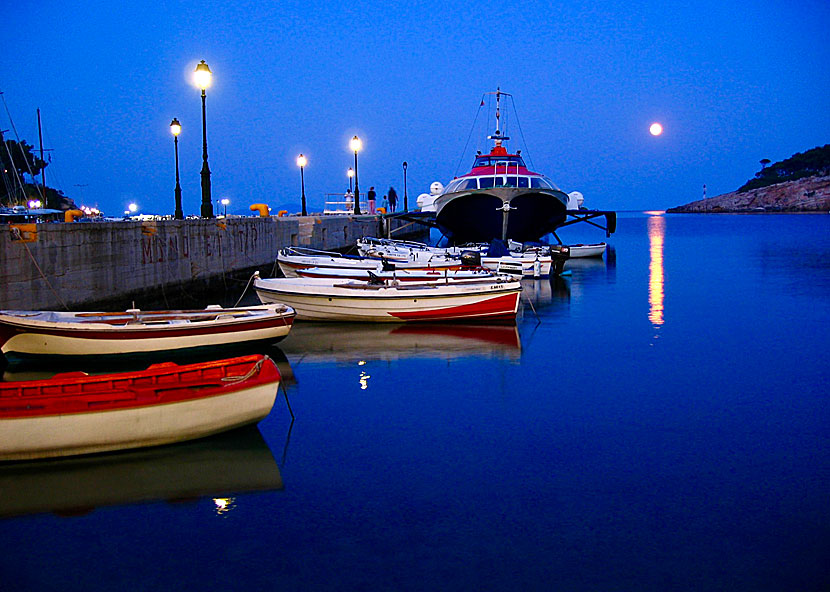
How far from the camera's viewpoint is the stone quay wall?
13336 millimetres

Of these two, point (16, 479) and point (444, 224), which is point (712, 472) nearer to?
point (16, 479)

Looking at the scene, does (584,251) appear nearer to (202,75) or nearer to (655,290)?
(655,290)

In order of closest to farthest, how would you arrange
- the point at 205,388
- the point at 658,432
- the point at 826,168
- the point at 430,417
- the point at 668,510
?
the point at 668,510
the point at 205,388
the point at 658,432
the point at 430,417
the point at 826,168

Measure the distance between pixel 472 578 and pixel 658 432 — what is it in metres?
4.65

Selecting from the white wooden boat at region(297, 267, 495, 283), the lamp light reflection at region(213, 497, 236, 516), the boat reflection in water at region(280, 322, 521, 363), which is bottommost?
the lamp light reflection at region(213, 497, 236, 516)

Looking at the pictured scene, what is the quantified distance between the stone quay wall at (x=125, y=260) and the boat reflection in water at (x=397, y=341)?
4.23 meters

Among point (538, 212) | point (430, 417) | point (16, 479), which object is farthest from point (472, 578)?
point (538, 212)

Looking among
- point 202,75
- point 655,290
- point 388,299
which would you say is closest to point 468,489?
point 388,299

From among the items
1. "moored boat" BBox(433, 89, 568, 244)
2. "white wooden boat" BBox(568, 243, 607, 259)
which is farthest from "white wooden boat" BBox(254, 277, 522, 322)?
"white wooden boat" BBox(568, 243, 607, 259)

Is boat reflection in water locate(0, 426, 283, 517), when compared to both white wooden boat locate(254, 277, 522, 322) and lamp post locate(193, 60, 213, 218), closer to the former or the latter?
white wooden boat locate(254, 277, 522, 322)

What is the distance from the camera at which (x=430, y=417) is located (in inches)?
405

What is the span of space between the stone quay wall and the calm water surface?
5111mm

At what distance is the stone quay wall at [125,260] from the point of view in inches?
525

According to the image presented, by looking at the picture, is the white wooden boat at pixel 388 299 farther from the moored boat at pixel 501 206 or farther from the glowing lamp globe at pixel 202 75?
the moored boat at pixel 501 206
